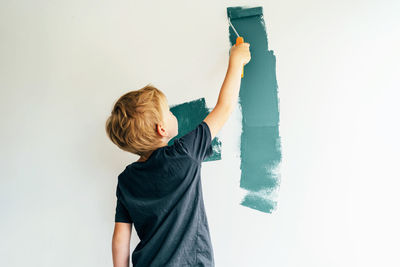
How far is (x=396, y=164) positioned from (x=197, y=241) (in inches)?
22.3

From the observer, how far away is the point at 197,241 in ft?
2.34

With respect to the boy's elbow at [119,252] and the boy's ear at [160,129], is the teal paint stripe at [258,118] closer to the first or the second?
the boy's ear at [160,129]

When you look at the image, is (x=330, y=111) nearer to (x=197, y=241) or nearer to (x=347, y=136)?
(x=347, y=136)

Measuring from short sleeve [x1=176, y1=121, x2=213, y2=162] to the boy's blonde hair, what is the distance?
0.08 m

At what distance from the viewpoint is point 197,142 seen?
684 mm

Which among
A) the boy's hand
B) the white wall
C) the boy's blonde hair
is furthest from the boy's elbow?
the boy's hand

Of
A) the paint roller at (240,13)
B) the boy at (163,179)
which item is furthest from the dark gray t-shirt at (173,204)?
the paint roller at (240,13)

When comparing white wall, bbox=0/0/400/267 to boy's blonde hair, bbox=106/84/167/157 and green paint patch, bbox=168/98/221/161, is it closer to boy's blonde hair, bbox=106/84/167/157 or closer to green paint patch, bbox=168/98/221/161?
green paint patch, bbox=168/98/221/161

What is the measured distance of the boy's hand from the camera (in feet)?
2.61

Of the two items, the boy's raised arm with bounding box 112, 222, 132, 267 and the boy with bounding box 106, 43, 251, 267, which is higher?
the boy with bounding box 106, 43, 251, 267

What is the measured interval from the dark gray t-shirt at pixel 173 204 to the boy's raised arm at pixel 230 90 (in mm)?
35

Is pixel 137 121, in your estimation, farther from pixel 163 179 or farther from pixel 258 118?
pixel 258 118

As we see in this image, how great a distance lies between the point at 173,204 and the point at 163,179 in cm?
7

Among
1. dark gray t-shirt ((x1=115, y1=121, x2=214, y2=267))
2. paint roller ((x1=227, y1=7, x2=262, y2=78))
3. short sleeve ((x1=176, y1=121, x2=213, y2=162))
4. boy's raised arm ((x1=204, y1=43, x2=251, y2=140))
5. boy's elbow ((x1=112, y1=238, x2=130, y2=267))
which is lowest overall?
boy's elbow ((x1=112, y1=238, x2=130, y2=267))
